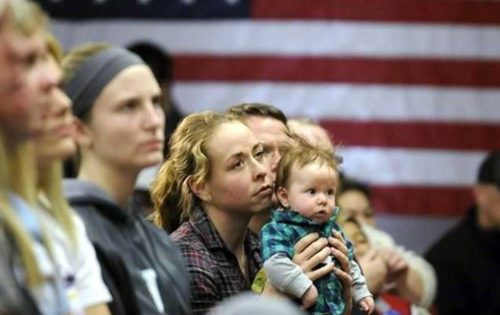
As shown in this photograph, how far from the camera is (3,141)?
4.11 m

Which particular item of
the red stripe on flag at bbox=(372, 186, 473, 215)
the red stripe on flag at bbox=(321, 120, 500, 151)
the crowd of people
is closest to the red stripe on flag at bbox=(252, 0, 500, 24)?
the red stripe on flag at bbox=(321, 120, 500, 151)

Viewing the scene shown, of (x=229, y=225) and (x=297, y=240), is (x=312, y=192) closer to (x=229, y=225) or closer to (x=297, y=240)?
(x=297, y=240)

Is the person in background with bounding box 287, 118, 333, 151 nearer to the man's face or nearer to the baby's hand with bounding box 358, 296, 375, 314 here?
the man's face

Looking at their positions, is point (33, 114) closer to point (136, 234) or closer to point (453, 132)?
point (136, 234)

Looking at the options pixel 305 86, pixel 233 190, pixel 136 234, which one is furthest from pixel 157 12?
pixel 136 234

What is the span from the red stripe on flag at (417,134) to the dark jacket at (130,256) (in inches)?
197

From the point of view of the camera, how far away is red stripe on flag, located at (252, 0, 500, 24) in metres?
10.2

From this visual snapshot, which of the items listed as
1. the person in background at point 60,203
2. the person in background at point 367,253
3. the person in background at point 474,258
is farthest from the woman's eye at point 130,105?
the person in background at point 474,258

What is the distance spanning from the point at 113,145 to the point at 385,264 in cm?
280

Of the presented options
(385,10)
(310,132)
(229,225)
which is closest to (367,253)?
(310,132)

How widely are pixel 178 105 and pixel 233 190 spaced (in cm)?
429

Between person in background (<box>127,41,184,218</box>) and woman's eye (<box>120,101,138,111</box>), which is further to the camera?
person in background (<box>127,41,184,218</box>)

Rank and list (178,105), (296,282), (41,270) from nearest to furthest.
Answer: (41,270)
(296,282)
(178,105)

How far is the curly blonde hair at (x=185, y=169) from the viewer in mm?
5934
